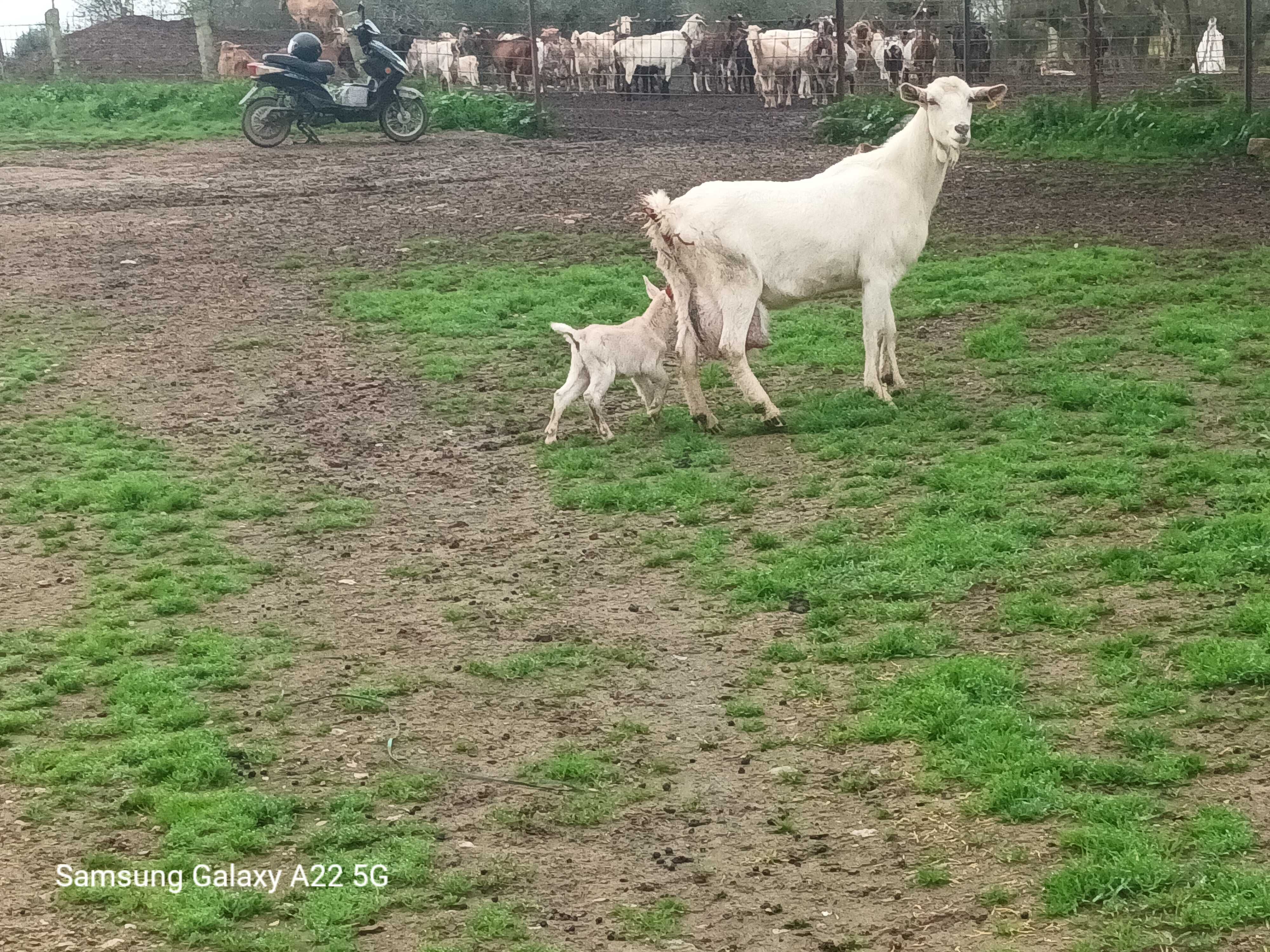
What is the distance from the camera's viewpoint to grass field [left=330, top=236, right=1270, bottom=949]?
4.62 metres

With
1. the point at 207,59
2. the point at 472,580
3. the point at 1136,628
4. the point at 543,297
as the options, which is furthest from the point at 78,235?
the point at 207,59

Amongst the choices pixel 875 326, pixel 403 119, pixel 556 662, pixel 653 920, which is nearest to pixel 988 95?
pixel 875 326

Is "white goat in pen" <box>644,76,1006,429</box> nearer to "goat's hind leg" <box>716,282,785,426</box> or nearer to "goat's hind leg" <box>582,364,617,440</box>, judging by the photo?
"goat's hind leg" <box>716,282,785,426</box>

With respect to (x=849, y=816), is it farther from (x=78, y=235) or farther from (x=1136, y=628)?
(x=78, y=235)

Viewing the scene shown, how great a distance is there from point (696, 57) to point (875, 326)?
22.4 m

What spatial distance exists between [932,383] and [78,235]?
363 inches

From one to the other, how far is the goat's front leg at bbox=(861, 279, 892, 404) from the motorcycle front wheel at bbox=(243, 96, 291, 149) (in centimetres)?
1395

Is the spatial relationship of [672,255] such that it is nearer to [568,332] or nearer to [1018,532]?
Result: [568,332]

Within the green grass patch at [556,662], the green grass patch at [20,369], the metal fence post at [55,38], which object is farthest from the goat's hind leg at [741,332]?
the metal fence post at [55,38]

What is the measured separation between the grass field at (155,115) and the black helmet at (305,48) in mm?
1486

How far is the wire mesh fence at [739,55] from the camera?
70.4 feet

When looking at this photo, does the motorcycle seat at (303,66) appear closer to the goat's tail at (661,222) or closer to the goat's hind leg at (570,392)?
the goat's tail at (661,222)

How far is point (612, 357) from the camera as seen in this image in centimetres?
863

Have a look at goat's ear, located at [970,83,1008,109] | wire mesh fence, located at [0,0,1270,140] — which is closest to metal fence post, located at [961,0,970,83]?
wire mesh fence, located at [0,0,1270,140]
